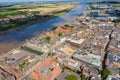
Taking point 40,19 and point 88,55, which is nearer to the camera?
point 88,55

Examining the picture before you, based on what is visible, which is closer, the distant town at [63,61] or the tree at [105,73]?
the tree at [105,73]

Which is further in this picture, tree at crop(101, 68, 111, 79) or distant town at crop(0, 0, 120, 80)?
distant town at crop(0, 0, 120, 80)

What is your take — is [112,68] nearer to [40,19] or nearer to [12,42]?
[12,42]

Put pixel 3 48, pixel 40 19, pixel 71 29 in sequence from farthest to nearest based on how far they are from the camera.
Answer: pixel 40 19
pixel 71 29
pixel 3 48

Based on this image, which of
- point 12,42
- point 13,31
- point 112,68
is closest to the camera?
point 112,68

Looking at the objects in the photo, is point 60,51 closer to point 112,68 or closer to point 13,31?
point 112,68

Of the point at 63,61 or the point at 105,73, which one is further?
the point at 63,61

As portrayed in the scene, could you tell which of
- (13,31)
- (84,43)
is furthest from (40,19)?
(84,43)

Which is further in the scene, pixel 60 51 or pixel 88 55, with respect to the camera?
pixel 60 51

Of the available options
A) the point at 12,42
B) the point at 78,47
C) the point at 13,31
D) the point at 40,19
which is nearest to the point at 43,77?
the point at 78,47
